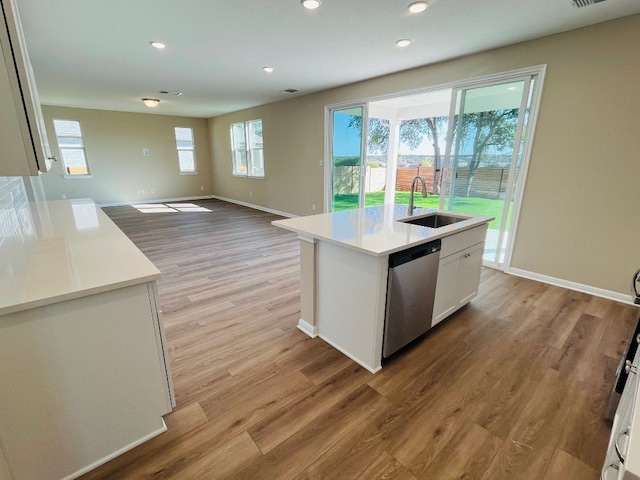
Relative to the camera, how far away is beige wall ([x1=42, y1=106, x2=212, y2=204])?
287 inches

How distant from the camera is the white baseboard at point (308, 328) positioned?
2.23 m

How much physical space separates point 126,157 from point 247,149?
342 cm

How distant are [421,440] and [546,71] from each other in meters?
3.56

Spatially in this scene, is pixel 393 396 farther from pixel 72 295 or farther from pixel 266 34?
pixel 266 34

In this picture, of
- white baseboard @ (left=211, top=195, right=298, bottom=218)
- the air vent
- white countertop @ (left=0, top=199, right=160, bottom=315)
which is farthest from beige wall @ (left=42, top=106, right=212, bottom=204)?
the air vent

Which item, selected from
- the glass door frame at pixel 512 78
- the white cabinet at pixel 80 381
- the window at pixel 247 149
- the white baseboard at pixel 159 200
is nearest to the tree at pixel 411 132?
the glass door frame at pixel 512 78

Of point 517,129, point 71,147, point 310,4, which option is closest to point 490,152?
point 517,129

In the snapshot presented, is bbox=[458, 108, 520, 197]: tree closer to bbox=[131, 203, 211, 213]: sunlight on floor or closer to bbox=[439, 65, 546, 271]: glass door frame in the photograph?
bbox=[439, 65, 546, 271]: glass door frame

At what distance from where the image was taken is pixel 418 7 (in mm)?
2312

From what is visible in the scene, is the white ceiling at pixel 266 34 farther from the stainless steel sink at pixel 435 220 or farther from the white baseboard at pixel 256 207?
the white baseboard at pixel 256 207

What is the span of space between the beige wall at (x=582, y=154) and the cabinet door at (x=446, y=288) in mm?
1626

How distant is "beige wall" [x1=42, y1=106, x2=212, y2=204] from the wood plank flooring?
6.87m

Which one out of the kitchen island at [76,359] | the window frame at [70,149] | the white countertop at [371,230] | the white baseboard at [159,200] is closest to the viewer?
the kitchen island at [76,359]

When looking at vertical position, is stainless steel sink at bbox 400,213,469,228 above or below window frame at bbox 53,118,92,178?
below
